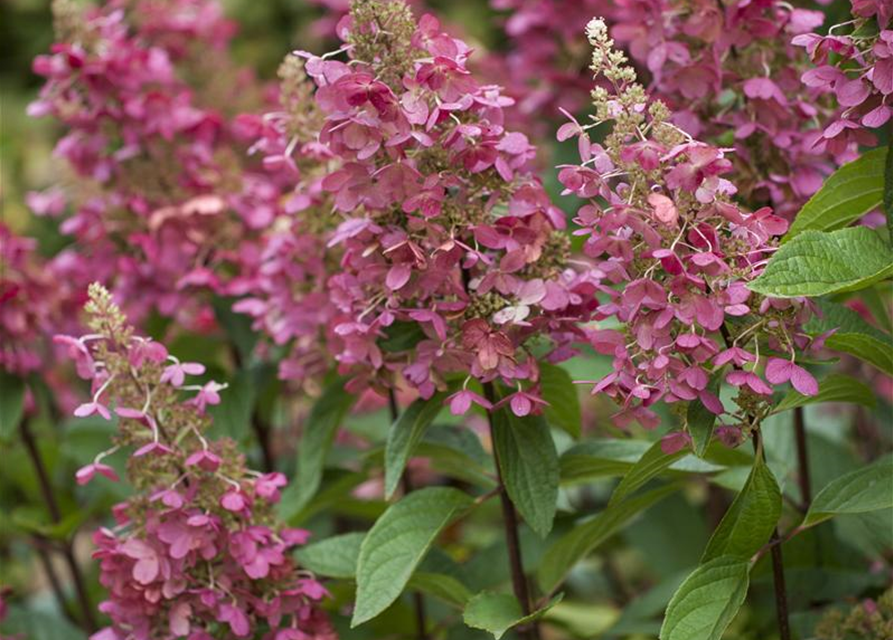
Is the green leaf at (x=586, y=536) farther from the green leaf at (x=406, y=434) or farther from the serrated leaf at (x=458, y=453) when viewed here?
the green leaf at (x=406, y=434)

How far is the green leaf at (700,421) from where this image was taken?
99 centimetres

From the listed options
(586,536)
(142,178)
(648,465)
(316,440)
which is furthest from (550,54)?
(648,465)

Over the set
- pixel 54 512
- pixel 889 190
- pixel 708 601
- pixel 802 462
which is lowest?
pixel 54 512

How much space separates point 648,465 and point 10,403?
95 cm

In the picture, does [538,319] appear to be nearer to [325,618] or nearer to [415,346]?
[415,346]

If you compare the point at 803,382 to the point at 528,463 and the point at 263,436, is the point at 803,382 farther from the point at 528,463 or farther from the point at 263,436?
the point at 263,436

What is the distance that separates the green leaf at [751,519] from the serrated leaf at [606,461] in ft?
0.42

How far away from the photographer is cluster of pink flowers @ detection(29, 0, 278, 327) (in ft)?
5.34

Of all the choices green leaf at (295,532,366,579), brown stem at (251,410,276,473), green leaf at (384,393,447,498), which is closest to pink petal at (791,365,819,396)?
green leaf at (384,393,447,498)

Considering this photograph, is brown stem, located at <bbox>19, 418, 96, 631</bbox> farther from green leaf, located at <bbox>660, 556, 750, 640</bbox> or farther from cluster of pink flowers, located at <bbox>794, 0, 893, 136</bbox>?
cluster of pink flowers, located at <bbox>794, 0, 893, 136</bbox>

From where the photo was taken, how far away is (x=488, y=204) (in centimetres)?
110

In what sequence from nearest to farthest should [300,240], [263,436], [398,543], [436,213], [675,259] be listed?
[675,259] < [436,213] < [398,543] < [300,240] < [263,436]

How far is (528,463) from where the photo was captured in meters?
1.17

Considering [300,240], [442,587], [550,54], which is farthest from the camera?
[550,54]
